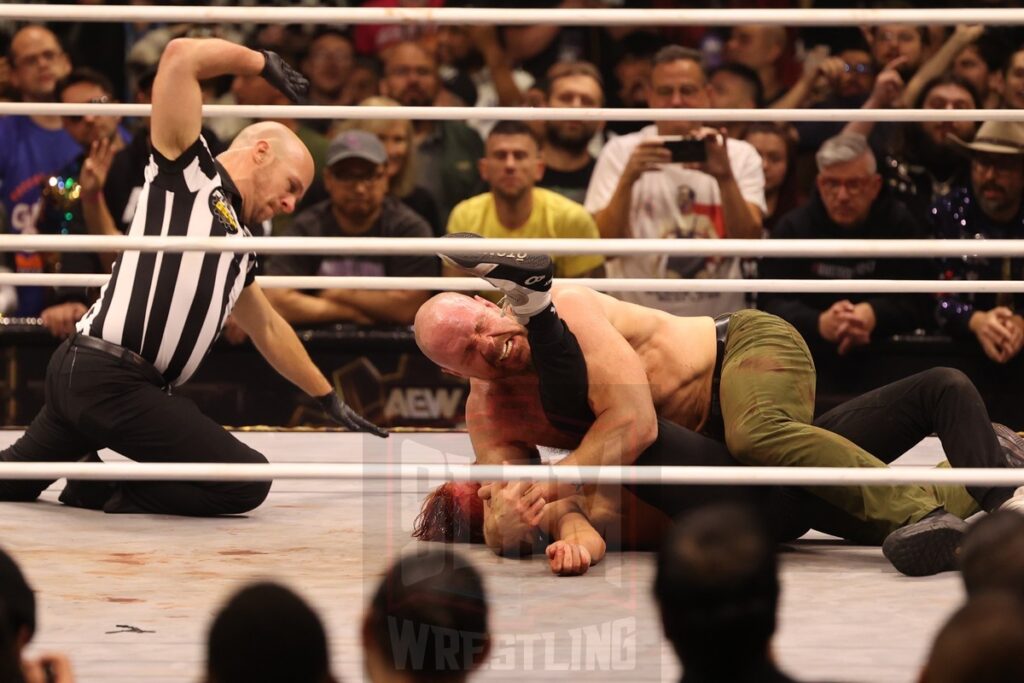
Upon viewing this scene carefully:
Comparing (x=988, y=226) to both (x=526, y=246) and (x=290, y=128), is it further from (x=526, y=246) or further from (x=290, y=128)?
(x=526, y=246)

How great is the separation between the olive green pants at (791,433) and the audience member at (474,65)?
212cm

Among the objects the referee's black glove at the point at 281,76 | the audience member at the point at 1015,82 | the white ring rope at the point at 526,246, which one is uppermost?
the audience member at the point at 1015,82

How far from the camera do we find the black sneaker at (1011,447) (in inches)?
93.1

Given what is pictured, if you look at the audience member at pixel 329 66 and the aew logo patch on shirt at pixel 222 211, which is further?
the audience member at pixel 329 66

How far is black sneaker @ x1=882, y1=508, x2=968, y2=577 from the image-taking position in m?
2.06

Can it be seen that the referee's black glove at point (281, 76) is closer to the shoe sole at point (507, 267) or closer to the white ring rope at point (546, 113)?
the white ring rope at point (546, 113)

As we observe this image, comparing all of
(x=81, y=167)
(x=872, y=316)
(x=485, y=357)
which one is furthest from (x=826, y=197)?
(x=81, y=167)

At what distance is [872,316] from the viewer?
3.70m

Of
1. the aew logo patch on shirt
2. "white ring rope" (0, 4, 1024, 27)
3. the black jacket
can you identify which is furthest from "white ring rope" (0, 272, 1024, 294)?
the black jacket

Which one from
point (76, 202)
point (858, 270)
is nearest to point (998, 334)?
point (858, 270)

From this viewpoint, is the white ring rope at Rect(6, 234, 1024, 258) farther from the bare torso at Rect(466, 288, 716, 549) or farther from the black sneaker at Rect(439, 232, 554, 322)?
the bare torso at Rect(466, 288, 716, 549)

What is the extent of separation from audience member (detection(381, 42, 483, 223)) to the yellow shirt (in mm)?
318

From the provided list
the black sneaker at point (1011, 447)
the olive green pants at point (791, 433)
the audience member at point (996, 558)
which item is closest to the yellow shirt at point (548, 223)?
the olive green pants at point (791, 433)

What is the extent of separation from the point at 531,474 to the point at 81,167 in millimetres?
2581
